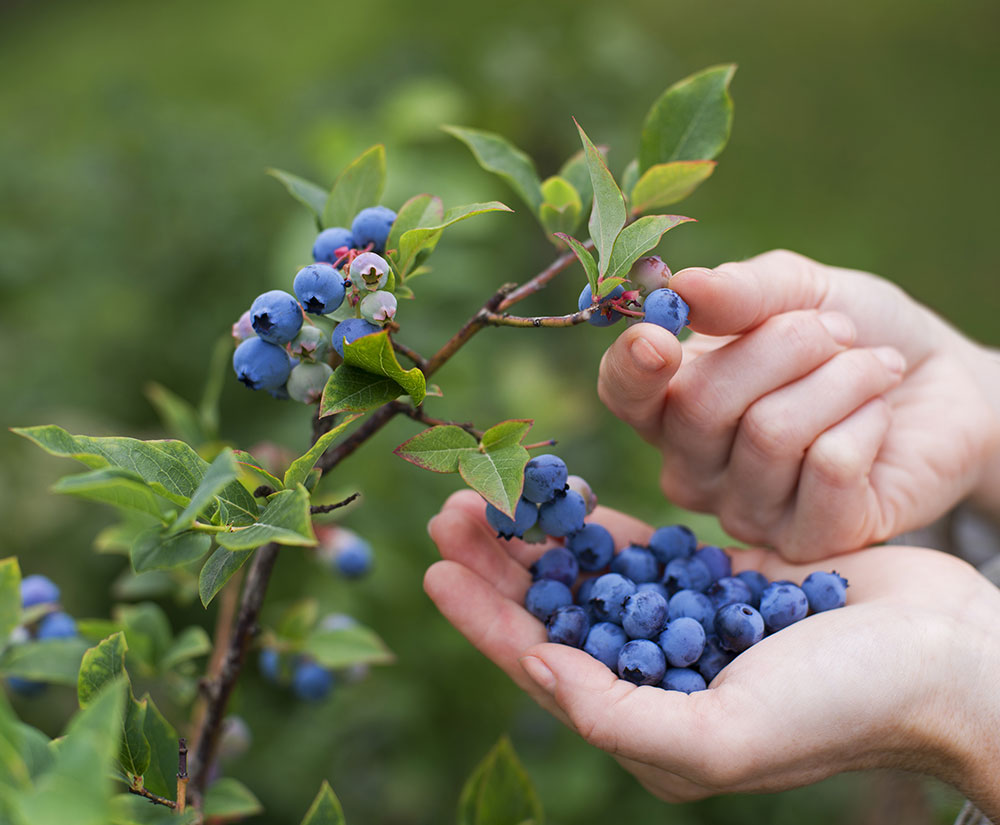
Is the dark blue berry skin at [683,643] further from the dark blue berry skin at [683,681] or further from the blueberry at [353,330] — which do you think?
the blueberry at [353,330]

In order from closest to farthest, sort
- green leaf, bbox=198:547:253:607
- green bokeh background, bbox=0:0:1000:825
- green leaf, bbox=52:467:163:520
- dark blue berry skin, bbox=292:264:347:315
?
green leaf, bbox=52:467:163:520
green leaf, bbox=198:547:253:607
dark blue berry skin, bbox=292:264:347:315
green bokeh background, bbox=0:0:1000:825

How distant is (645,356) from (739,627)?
0.35 m

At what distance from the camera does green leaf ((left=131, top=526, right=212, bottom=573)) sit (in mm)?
704

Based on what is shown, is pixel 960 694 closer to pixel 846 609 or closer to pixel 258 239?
pixel 846 609

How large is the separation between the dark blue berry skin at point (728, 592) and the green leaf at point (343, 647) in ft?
1.55

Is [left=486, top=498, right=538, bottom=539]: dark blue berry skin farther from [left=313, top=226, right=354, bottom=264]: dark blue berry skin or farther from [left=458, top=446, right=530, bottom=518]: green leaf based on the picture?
[left=313, top=226, right=354, bottom=264]: dark blue berry skin

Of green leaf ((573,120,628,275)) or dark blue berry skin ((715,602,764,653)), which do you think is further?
dark blue berry skin ((715,602,764,653))

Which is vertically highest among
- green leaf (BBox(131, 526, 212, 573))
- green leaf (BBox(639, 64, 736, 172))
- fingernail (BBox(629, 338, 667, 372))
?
green leaf (BBox(639, 64, 736, 172))

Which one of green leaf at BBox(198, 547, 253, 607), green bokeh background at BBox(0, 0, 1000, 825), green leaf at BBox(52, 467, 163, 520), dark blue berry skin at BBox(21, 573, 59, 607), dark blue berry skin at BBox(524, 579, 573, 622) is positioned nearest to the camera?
→ green leaf at BBox(52, 467, 163, 520)

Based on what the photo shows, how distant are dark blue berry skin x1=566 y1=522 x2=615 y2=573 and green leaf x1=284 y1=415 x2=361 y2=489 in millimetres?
419

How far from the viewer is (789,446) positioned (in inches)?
44.2

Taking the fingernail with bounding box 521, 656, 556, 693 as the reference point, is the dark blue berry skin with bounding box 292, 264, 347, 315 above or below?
above

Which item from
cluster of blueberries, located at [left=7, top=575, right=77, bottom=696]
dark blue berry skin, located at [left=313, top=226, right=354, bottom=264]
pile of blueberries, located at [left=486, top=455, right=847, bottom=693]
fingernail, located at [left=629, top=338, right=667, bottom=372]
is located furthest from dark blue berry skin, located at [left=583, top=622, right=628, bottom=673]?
cluster of blueberries, located at [left=7, top=575, right=77, bottom=696]

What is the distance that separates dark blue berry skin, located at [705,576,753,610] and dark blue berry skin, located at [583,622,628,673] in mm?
152
